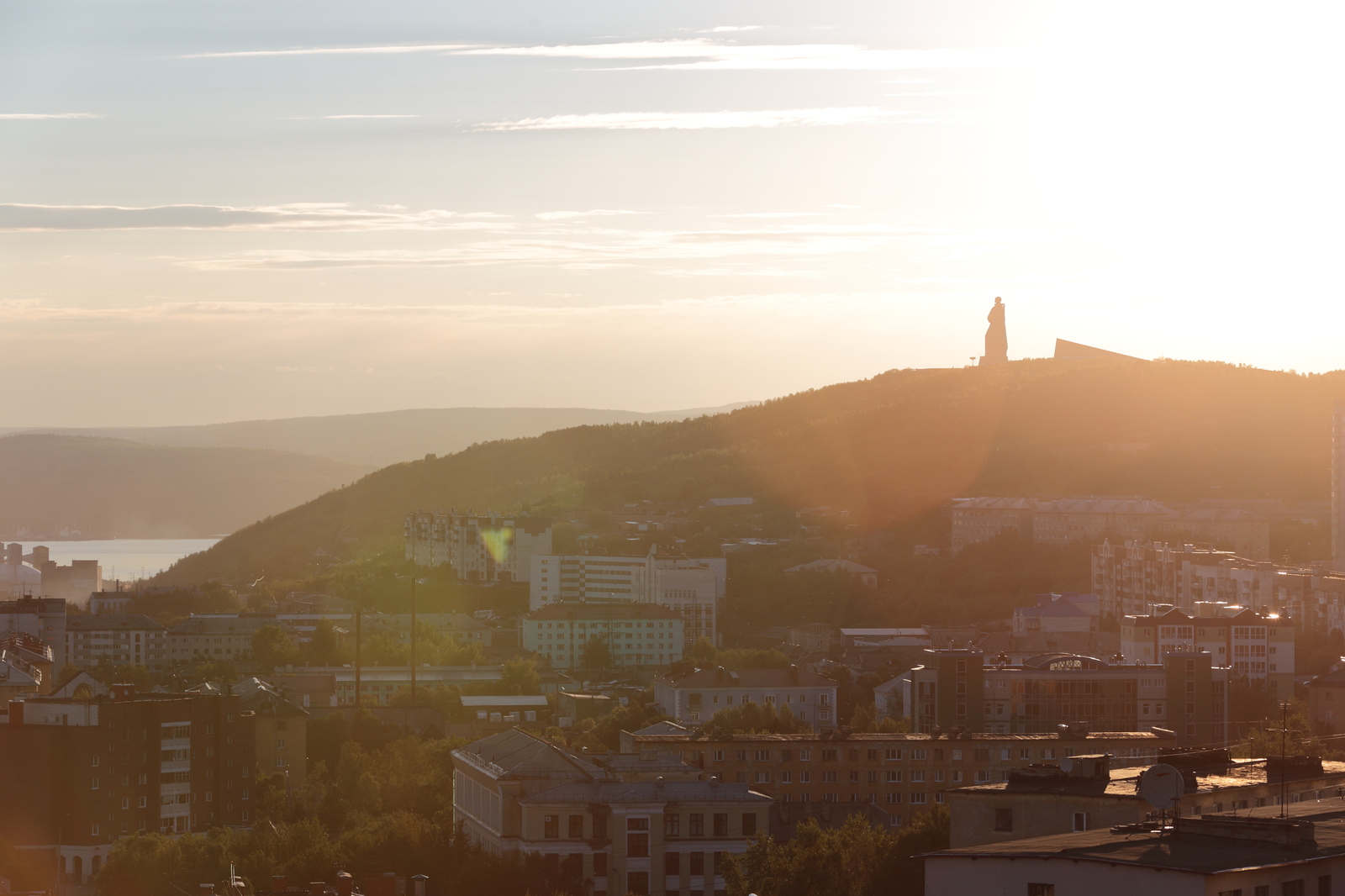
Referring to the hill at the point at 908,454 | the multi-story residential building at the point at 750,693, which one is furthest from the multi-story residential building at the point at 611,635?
the hill at the point at 908,454

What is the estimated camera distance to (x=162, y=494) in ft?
488

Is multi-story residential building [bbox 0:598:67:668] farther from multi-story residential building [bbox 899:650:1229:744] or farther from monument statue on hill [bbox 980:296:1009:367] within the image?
monument statue on hill [bbox 980:296:1009:367]

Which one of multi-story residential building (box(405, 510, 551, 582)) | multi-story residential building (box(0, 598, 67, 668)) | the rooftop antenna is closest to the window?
the rooftop antenna

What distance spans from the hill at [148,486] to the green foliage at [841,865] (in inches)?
A: 5051

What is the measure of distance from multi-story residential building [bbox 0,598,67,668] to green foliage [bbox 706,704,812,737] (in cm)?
2010

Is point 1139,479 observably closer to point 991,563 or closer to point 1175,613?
point 991,563

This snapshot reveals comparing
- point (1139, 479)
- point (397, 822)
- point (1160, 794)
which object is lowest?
point (397, 822)

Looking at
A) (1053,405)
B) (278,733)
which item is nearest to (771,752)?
(278,733)

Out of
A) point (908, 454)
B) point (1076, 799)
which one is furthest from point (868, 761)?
point (908, 454)

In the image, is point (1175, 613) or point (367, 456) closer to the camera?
point (1175, 613)

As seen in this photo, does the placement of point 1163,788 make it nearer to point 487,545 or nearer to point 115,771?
point 115,771

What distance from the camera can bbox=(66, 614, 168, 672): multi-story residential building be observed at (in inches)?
1864

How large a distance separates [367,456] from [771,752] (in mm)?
151707

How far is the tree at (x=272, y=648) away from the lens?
4394cm
